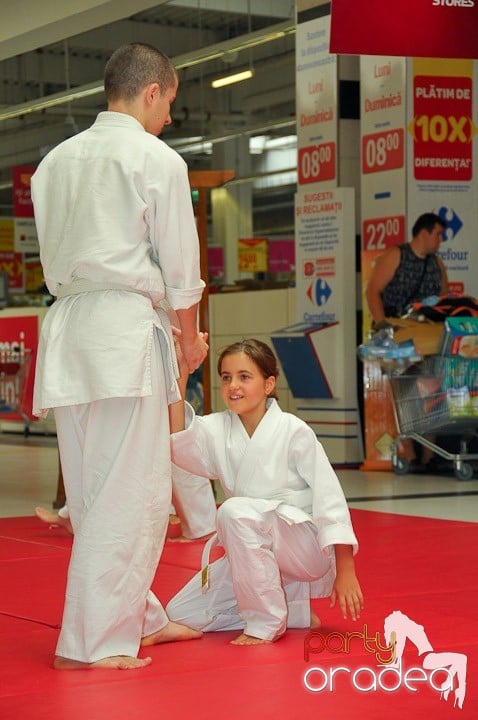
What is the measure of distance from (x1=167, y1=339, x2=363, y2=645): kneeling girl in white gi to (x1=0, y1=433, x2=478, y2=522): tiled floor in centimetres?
289

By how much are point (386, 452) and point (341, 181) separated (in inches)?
84.3

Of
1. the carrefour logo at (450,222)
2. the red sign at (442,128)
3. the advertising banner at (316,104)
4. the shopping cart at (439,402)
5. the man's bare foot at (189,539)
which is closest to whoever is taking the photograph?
the man's bare foot at (189,539)

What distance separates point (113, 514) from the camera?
311cm

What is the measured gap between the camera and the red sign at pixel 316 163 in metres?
9.73

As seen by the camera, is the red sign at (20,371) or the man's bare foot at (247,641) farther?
the red sign at (20,371)

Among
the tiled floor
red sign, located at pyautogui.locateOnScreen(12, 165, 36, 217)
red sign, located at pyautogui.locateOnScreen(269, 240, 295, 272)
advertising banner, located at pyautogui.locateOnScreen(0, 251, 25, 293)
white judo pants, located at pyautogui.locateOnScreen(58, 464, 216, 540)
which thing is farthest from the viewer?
red sign, located at pyautogui.locateOnScreen(269, 240, 295, 272)

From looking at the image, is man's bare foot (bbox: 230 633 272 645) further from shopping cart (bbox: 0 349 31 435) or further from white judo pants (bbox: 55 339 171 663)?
shopping cart (bbox: 0 349 31 435)

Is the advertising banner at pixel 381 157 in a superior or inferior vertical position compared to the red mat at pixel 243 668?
superior

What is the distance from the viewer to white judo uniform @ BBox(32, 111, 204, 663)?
10.2 feet

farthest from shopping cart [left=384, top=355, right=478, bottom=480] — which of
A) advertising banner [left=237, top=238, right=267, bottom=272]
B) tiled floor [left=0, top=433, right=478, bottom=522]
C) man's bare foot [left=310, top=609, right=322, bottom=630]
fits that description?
advertising banner [left=237, top=238, right=267, bottom=272]

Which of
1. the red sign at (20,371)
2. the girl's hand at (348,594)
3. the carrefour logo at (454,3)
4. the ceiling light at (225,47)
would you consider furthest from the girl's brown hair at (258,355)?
the ceiling light at (225,47)

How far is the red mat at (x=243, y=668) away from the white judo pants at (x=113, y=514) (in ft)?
0.36

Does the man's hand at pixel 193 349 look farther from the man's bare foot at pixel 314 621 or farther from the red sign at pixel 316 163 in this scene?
the red sign at pixel 316 163

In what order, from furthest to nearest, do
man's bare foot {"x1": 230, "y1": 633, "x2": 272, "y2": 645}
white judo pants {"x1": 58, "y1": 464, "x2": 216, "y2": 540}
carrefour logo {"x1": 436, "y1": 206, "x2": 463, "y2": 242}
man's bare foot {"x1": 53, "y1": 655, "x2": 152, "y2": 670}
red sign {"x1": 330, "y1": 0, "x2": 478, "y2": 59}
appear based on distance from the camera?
carrefour logo {"x1": 436, "y1": 206, "x2": 463, "y2": 242}, red sign {"x1": 330, "y1": 0, "x2": 478, "y2": 59}, white judo pants {"x1": 58, "y1": 464, "x2": 216, "y2": 540}, man's bare foot {"x1": 230, "y1": 633, "x2": 272, "y2": 645}, man's bare foot {"x1": 53, "y1": 655, "x2": 152, "y2": 670}
